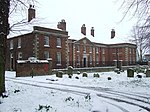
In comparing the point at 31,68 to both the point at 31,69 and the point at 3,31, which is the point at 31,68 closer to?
the point at 31,69

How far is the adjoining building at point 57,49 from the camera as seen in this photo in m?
39.2

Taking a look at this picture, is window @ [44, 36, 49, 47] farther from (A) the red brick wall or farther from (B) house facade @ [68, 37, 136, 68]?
(A) the red brick wall

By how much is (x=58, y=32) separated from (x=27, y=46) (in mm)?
6240

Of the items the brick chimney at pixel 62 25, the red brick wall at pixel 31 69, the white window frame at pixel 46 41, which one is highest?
the brick chimney at pixel 62 25

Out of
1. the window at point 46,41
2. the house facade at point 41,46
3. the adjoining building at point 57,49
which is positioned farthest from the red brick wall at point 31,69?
the window at point 46,41

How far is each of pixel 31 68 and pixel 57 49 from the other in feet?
44.8

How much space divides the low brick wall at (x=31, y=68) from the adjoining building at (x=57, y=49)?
7477mm

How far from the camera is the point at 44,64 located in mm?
31000

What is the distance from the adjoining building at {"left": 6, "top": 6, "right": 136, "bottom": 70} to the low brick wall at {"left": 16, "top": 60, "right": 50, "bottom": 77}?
748 cm

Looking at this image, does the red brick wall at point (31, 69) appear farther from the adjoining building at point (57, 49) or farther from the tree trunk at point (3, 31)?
the tree trunk at point (3, 31)

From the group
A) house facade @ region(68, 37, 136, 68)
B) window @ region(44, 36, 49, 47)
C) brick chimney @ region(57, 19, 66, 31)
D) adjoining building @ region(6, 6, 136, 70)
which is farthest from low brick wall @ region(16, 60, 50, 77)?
brick chimney @ region(57, 19, 66, 31)

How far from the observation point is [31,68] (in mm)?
29344

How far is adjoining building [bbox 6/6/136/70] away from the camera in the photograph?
3919 cm

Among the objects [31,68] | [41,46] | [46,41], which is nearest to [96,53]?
[46,41]
